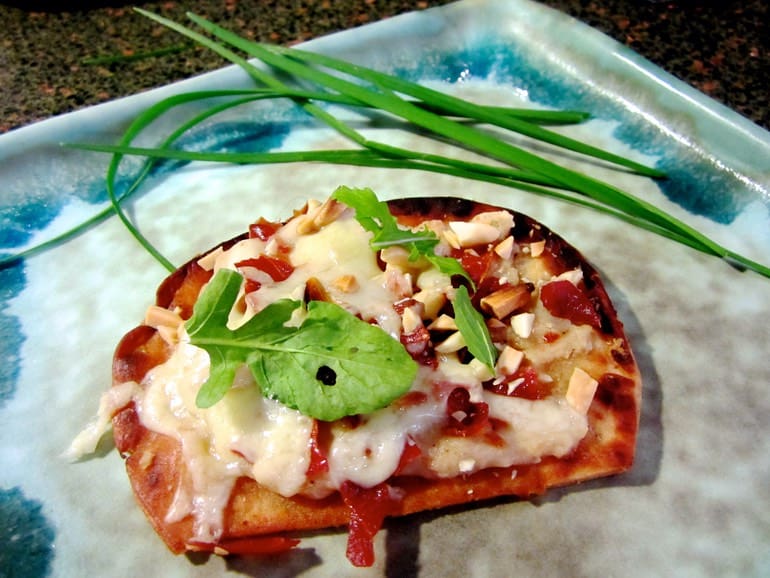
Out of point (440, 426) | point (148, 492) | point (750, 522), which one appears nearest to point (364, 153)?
point (440, 426)

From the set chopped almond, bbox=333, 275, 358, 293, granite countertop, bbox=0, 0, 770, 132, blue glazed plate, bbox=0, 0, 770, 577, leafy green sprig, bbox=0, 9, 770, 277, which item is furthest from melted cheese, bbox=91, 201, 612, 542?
granite countertop, bbox=0, 0, 770, 132

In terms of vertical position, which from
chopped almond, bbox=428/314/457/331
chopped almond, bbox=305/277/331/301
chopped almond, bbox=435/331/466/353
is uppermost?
chopped almond, bbox=428/314/457/331

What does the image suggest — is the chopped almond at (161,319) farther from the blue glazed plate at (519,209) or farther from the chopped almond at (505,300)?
the chopped almond at (505,300)

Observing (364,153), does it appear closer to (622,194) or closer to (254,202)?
(254,202)

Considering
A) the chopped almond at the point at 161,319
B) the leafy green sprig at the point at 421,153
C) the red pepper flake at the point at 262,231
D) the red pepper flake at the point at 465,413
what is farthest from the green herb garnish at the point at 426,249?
the leafy green sprig at the point at 421,153

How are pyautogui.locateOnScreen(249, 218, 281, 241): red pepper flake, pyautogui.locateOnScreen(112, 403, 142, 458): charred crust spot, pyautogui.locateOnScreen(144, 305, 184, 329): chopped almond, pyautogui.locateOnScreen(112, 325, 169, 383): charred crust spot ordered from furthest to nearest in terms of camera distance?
1. pyautogui.locateOnScreen(249, 218, 281, 241): red pepper flake
2. pyautogui.locateOnScreen(144, 305, 184, 329): chopped almond
3. pyautogui.locateOnScreen(112, 325, 169, 383): charred crust spot
4. pyautogui.locateOnScreen(112, 403, 142, 458): charred crust spot

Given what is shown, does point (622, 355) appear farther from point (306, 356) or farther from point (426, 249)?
point (306, 356)

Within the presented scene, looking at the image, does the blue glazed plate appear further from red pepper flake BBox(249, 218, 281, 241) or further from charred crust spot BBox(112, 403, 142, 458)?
red pepper flake BBox(249, 218, 281, 241)
